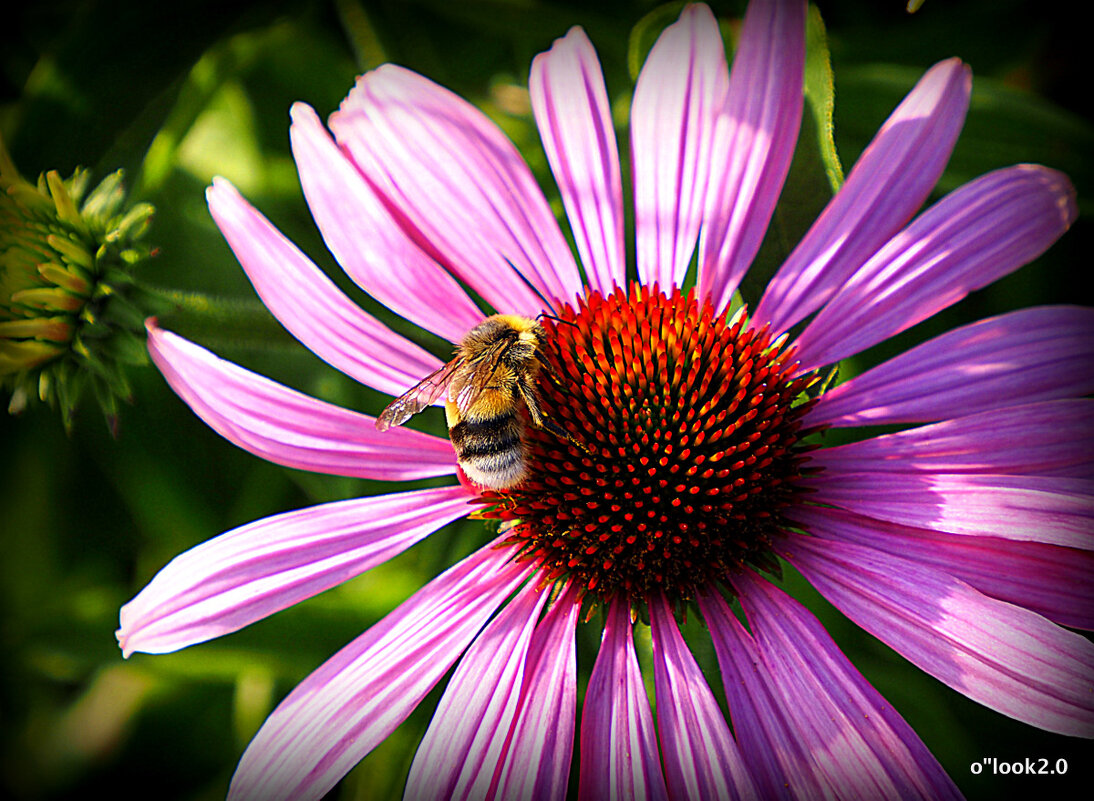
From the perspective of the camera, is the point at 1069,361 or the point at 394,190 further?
the point at 394,190

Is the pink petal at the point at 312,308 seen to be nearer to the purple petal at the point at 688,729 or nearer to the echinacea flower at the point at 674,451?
the echinacea flower at the point at 674,451

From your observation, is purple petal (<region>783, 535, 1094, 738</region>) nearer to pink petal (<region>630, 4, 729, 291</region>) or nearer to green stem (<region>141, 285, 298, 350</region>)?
pink petal (<region>630, 4, 729, 291</region>)

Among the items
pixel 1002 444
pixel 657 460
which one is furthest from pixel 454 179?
pixel 1002 444

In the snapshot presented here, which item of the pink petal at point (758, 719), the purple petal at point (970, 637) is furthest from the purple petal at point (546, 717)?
the purple petal at point (970, 637)

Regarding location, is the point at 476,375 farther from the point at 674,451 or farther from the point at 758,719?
the point at 758,719

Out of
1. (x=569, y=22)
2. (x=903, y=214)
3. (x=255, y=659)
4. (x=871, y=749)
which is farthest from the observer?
(x=569, y=22)

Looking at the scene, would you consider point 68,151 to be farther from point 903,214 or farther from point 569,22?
point 903,214

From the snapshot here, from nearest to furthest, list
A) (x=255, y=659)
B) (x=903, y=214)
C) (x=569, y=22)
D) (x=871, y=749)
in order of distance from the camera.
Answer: (x=871, y=749), (x=903, y=214), (x=255, y=659), (x=569, y=22)

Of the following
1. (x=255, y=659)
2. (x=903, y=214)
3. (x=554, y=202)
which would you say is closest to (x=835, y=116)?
(x=903, y=214)
